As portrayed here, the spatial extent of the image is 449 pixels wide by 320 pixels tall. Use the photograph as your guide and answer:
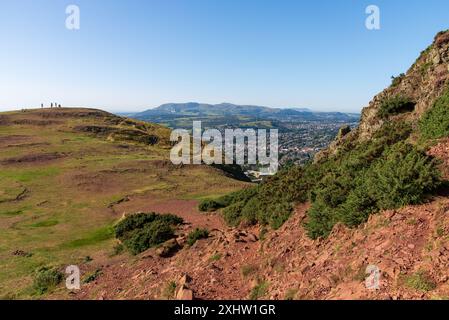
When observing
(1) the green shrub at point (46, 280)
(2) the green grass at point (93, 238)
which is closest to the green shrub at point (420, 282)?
(1) the green shrub at point (46, 280)

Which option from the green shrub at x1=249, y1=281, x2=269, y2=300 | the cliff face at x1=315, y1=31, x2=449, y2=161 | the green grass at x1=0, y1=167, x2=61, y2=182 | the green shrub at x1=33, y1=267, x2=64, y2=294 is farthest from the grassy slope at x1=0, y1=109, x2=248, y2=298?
the cliff face at x1=315, y1=31, x2=449, y2=161

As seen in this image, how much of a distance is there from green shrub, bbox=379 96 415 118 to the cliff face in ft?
1.14

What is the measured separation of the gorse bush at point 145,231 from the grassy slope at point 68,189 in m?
1.64

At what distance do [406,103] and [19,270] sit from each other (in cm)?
2696

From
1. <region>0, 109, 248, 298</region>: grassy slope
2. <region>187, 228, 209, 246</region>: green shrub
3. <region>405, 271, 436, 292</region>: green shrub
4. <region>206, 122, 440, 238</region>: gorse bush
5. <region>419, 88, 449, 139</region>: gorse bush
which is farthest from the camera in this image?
<region>0, 109, 248, 298</region>: grassy slope

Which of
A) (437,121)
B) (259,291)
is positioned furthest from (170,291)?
(437,121)

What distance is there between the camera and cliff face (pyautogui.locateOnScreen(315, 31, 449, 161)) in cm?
2144

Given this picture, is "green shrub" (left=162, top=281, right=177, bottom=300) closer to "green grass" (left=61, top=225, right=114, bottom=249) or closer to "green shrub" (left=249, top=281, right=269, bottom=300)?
"green shrub" (left=249, top=281, right=269, bottom=300)

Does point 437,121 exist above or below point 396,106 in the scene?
below

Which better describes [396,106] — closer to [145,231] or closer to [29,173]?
[145,231]

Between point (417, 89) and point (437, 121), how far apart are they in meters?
9.24

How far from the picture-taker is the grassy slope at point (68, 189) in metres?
27.6

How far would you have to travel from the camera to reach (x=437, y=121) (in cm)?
1680

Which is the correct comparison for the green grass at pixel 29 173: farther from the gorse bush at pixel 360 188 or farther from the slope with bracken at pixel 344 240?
the gorse bush at pixel 360 188
